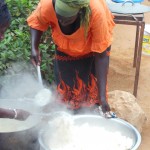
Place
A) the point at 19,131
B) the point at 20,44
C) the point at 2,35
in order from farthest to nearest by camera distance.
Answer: the point at 20,44
the point at 19,131
the point at 2,35

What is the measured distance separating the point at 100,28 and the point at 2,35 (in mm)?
772

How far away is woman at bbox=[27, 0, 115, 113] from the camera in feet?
8.32

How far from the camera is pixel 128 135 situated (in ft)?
8.34

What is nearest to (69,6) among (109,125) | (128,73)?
(109,125)

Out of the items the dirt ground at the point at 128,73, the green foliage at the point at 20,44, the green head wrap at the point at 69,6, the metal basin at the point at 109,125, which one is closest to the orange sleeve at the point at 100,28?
the green head wrap at the point at 69,6

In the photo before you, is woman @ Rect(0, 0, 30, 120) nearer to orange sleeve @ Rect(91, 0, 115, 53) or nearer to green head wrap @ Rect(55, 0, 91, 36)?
green head wrap @ Rect(55, 0, 91, 36)

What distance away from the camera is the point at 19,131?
239 cm

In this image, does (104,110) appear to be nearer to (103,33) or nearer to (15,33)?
(103,33)

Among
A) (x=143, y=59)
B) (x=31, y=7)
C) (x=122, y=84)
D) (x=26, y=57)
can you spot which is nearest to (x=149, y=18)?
(x=143, y=59)

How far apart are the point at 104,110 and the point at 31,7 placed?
5.66 feet

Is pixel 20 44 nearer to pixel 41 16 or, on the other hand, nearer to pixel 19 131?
pixel 41 16

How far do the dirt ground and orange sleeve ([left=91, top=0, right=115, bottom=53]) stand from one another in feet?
4.41

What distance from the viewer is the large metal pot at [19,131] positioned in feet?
7.95

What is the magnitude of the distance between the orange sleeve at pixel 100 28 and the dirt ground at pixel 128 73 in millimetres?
1346
